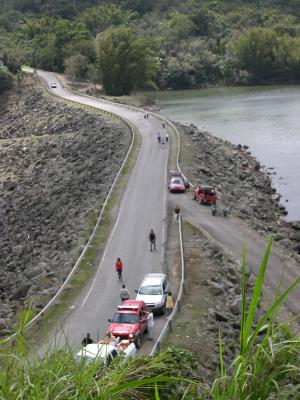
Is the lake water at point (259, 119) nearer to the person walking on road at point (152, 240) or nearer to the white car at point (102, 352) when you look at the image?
the person walking on road at point (152, 240)

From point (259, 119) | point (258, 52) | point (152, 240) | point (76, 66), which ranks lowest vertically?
point (259, 119)

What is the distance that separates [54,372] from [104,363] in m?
1.04

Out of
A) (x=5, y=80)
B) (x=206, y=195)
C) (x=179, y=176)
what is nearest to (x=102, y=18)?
(x=5, y=80)

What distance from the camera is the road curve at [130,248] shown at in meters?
28.3

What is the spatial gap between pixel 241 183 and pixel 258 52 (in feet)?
326

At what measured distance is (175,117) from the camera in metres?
106

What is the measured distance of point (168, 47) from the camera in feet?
531

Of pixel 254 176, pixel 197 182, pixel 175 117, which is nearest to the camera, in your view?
pixel 197 182

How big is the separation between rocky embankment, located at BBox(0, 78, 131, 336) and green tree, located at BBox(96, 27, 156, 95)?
21494 mm

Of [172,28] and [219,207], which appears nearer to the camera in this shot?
[219,207]

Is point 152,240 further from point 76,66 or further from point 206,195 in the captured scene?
point 76,66

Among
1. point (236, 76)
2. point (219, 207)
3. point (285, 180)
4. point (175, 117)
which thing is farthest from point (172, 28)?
point (219, 207)

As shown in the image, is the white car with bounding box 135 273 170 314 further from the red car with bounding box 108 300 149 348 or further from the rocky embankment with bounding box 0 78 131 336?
the rocky embankment with bounding box 0 78 131 336

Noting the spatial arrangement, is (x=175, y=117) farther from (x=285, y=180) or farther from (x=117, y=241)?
(x=117, y=241)
